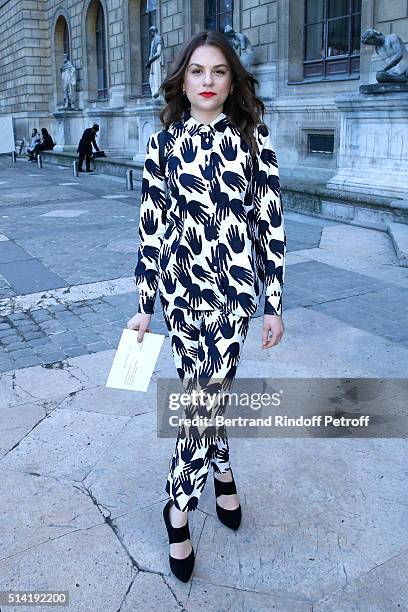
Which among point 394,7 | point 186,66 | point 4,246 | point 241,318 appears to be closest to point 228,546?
point 241,318

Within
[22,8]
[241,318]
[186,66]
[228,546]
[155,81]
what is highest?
[22,8]

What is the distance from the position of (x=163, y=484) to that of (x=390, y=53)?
9097mm

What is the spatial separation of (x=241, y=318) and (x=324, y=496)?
45.2 inches

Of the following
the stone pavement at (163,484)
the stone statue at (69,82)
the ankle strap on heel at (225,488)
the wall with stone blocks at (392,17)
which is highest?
the stone statue at (69,82)

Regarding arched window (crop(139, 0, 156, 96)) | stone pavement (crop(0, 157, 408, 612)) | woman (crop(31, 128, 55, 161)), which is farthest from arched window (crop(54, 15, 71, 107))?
stone pavement (crop(0, 157, 408, 612))

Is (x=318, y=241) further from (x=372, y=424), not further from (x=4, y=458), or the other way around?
(x=4, y=458)

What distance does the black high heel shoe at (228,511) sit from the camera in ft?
9.14

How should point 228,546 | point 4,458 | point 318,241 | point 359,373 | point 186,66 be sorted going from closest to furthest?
point 186,66
point 228,546
point 4,458
point 359,373
point 318,241

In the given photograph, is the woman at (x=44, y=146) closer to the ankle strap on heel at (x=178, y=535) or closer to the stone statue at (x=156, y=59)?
the stone statue at (x=156, y=59)

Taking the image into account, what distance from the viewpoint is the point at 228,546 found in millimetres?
2674

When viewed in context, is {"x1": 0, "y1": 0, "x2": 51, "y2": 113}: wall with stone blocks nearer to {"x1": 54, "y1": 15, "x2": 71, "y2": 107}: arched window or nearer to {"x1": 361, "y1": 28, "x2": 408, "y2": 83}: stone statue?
{"x1": 54, "y1": 15, "x2": 71, "y2": 107}: arched window

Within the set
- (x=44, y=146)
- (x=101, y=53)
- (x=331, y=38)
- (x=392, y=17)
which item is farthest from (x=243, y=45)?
(x=44, y=146)

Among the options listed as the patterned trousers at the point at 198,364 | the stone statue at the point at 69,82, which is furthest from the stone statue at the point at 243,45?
the stone statue at the point at 69,82

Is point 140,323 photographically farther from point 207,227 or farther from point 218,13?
point 218,13
